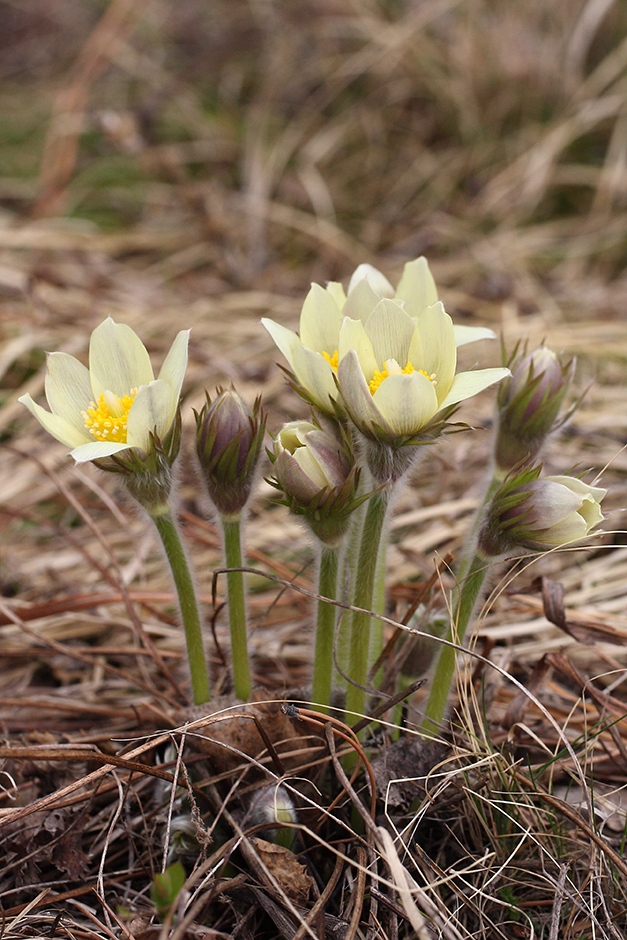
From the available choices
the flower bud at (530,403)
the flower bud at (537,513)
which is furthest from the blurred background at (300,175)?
the flower bud at (537,513)

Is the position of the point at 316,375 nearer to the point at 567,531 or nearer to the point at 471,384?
the point at 471,384

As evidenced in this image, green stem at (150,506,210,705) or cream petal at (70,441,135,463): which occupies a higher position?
cream petal at (70,441,135,463)

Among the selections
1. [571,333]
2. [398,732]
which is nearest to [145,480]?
[398,732]

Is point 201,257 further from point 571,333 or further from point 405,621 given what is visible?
point 405,621

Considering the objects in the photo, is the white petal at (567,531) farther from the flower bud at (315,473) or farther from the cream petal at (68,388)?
the cream petal at (68,388)

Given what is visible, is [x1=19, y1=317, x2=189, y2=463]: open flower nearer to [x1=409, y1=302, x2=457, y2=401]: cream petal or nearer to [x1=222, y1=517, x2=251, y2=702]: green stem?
[x1=222, y1=517, x2=251, y2=702]: green stem

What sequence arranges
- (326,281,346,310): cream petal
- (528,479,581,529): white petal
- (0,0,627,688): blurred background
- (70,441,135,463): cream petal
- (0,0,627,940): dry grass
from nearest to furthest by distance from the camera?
(70,441,135,463): cream petal → (528,479,581,529): white petal → (0,0,627,940): dry grass → (326,281,346,310): cream petal → (0,0,627,688): blurred background

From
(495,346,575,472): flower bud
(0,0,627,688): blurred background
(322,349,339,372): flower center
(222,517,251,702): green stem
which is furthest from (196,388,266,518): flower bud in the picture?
(0,0,627,688): blurred background
